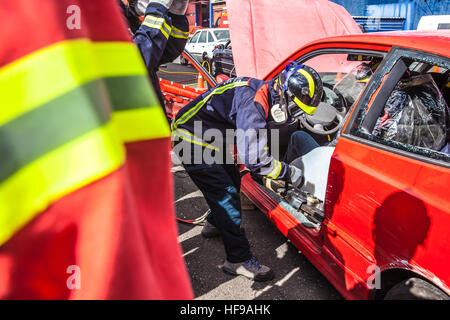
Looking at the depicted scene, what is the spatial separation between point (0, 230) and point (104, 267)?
0.13 metres

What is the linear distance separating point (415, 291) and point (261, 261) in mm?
1275

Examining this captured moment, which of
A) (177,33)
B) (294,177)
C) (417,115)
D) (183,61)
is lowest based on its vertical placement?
(183,61)

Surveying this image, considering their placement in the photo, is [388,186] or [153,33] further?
[153,33]

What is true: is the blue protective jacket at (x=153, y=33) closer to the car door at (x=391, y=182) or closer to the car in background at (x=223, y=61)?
the car door at (x=391, y=182)

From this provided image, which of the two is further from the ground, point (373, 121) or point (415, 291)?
point (373, 121)

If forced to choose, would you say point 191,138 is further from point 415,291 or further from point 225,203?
point 415,291

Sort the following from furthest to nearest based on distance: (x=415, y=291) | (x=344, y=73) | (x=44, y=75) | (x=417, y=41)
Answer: (x=344, y=73), (x=417, y=41), (x=415, y=291), (x=44, y=75)

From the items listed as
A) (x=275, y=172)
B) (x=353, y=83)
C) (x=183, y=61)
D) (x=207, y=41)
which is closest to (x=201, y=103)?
(x=275, y=172)

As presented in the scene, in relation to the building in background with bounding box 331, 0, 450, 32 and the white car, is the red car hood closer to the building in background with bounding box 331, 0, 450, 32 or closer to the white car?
the building in background with bounding box 331, 0, 450, 32

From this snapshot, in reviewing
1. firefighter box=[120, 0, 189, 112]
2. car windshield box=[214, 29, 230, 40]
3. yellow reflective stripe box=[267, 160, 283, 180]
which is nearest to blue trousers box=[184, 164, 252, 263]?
yellow reflective stripe box=[267, 160, 283, 180]

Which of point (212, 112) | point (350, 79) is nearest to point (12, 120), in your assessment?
point (212, 112)

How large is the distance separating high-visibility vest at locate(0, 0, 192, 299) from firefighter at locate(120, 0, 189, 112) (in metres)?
1.56

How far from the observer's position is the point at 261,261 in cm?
268

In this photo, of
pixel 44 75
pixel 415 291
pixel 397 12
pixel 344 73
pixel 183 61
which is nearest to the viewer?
pixel 44 75
